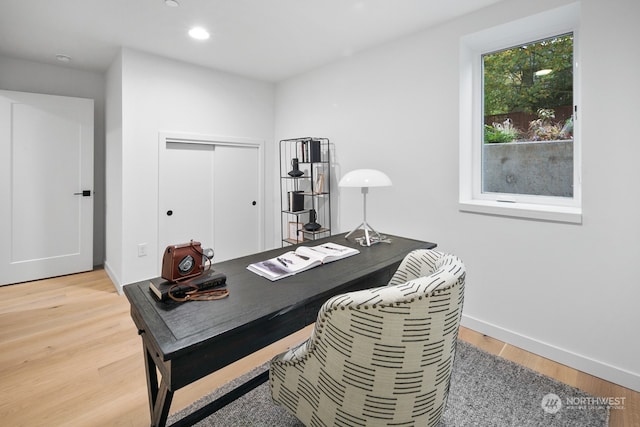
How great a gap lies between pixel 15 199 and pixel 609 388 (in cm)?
529

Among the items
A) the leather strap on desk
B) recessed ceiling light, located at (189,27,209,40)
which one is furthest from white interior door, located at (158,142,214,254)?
the leather strap on desk

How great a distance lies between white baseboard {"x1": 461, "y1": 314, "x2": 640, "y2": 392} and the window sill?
84 centimetres

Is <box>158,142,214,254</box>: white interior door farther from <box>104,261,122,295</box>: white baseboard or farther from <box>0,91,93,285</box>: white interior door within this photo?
<box>0,91,93,285</box>: white interior door

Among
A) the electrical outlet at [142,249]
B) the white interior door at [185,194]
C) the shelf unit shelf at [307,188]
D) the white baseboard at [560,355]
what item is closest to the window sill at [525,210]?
the white baseboard at [560,355]

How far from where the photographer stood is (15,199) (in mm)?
3404

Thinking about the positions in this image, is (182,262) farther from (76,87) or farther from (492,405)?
(76,87)

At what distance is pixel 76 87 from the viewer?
12.6ft

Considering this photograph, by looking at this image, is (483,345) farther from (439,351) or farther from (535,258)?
(439,351)

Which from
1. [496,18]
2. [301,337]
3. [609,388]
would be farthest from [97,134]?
[609,388]

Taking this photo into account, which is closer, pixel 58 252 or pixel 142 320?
pixel 142 320

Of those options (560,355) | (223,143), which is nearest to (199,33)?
(223,143)

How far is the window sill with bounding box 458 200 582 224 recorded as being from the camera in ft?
6.52

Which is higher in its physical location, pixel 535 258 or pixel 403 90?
pixel 403 90

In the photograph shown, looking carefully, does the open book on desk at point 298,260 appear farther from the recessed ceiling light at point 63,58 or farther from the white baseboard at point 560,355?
the recessed ceiling light at point 63,58
